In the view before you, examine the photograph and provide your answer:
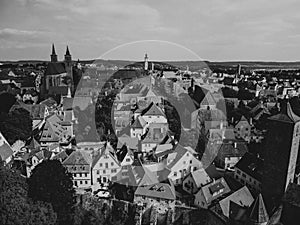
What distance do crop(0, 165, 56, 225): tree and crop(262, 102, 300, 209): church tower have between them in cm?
981

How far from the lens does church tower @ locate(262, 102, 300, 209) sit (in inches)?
534

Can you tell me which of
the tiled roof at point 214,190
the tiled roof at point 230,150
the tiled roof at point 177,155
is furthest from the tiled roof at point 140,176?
the tiled roof at point 230,150

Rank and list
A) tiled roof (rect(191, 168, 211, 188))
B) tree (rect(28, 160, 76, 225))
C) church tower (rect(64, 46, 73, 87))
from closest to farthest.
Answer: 1. tree (rect(28, 160, 76, 225))
2. tiled roof (rect(191, 168, 211, 188))
3. church tower (rect(64, 46, 73, 87))

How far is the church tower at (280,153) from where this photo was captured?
1356 cm

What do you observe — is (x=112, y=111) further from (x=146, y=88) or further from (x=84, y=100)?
(x=146, y=88)

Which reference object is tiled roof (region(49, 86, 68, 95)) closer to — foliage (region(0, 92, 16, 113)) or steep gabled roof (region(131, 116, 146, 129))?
foliage (region(0, 92, 16, 113))

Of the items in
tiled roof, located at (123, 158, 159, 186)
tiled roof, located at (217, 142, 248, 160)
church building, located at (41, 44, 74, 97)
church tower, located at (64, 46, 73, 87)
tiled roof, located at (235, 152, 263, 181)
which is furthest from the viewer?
church tower, located at (64, 46, 73, 87)

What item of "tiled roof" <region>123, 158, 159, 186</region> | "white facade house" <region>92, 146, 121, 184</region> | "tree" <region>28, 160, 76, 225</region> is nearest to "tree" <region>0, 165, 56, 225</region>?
"tree" <region>28, 160, 76, 225</region>

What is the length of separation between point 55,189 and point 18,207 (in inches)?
80.7

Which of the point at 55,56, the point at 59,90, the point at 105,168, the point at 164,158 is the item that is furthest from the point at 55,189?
the point at 55,56

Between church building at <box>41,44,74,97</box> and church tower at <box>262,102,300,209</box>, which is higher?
church building at <box>41,44,74,97</box>

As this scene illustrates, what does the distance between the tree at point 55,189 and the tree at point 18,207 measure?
0.61 metres

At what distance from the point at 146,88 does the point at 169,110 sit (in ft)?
26.5

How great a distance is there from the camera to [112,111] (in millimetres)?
27734
